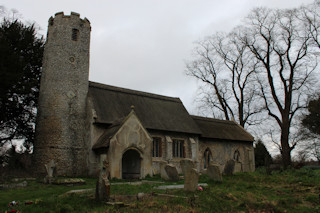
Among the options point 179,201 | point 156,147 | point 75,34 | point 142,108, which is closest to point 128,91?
point 142,108

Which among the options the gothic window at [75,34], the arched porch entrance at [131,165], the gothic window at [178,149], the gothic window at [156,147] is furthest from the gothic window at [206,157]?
the gothic window at [75,34]

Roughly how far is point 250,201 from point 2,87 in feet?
55.8

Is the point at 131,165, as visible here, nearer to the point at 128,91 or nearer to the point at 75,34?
the point at 128,91

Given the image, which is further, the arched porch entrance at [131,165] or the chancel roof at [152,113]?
the chancel roof at [152,113]

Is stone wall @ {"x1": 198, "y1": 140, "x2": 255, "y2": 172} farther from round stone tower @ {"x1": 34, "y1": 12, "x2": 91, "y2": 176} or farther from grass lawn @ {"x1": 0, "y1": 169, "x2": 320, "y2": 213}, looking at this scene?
grass lawn @ {"x1": 0, "y1": 169, "x2": 320, "y2": 213}

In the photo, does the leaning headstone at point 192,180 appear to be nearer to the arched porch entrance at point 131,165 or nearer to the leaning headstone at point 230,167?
the leaning headstone at point 230,167

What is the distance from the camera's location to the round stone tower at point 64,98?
65.9 feet

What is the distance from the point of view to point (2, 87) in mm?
19391

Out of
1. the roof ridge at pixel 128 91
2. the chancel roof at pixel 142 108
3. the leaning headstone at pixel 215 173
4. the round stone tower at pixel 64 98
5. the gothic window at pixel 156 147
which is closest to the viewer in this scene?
the leaning headstone at pixel 215 173

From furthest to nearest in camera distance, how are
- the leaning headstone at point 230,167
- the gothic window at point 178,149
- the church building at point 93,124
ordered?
1. the gothic window at point 178,149
2. the church building at point 93,124
3. the leaning headstone at point 230,167

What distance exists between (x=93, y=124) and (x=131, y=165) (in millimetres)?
3965

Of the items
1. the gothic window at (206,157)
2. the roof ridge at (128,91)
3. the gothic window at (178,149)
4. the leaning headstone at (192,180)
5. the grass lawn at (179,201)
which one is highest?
the roof ridge at (128,91)

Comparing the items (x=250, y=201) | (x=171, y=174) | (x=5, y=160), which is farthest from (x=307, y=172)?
(x=5, y=160)

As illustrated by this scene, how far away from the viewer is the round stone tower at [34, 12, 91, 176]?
2009 centimetres
